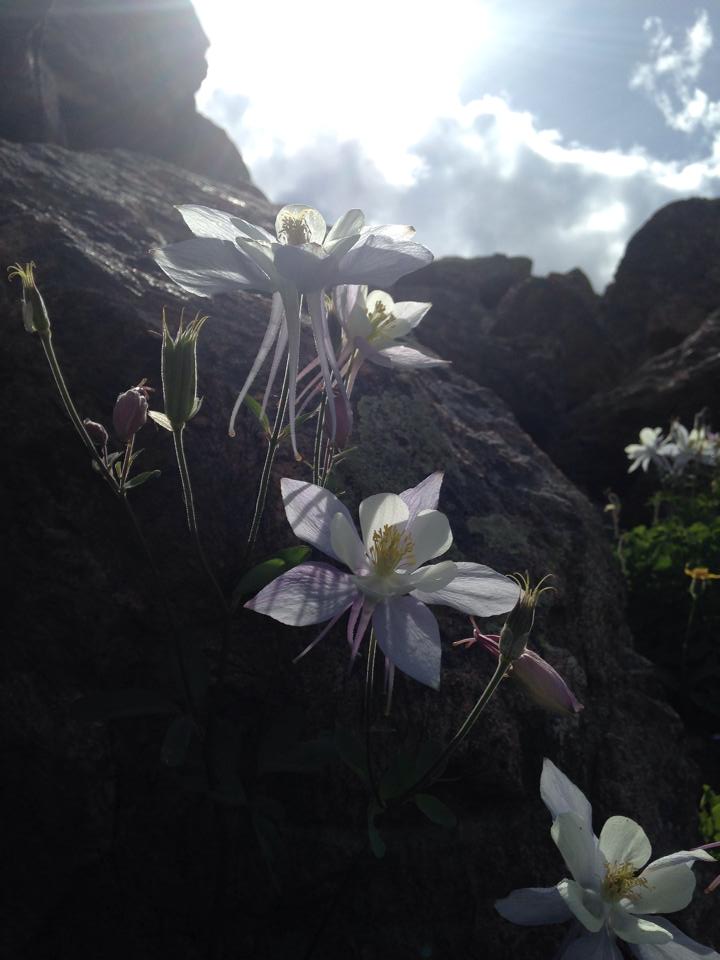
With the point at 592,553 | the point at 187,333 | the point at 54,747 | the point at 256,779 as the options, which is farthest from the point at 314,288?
the point at 592,553

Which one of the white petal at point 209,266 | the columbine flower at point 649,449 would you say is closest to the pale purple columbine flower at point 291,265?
the white petal at point 209,266

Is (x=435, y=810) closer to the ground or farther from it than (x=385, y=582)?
closer to the ground

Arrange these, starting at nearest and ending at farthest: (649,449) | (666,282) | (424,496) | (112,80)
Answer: (424,496), (649,449), (112,80), (666,282)

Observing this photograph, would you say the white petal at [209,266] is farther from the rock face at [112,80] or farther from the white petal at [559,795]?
the rock face at [112,80]

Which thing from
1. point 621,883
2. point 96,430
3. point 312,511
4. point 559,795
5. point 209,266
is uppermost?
point 209,266

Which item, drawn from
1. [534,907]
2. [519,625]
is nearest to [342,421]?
[519,625]

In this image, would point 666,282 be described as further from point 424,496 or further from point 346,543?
point 346,543

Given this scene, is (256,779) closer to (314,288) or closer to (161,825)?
(161,825)
